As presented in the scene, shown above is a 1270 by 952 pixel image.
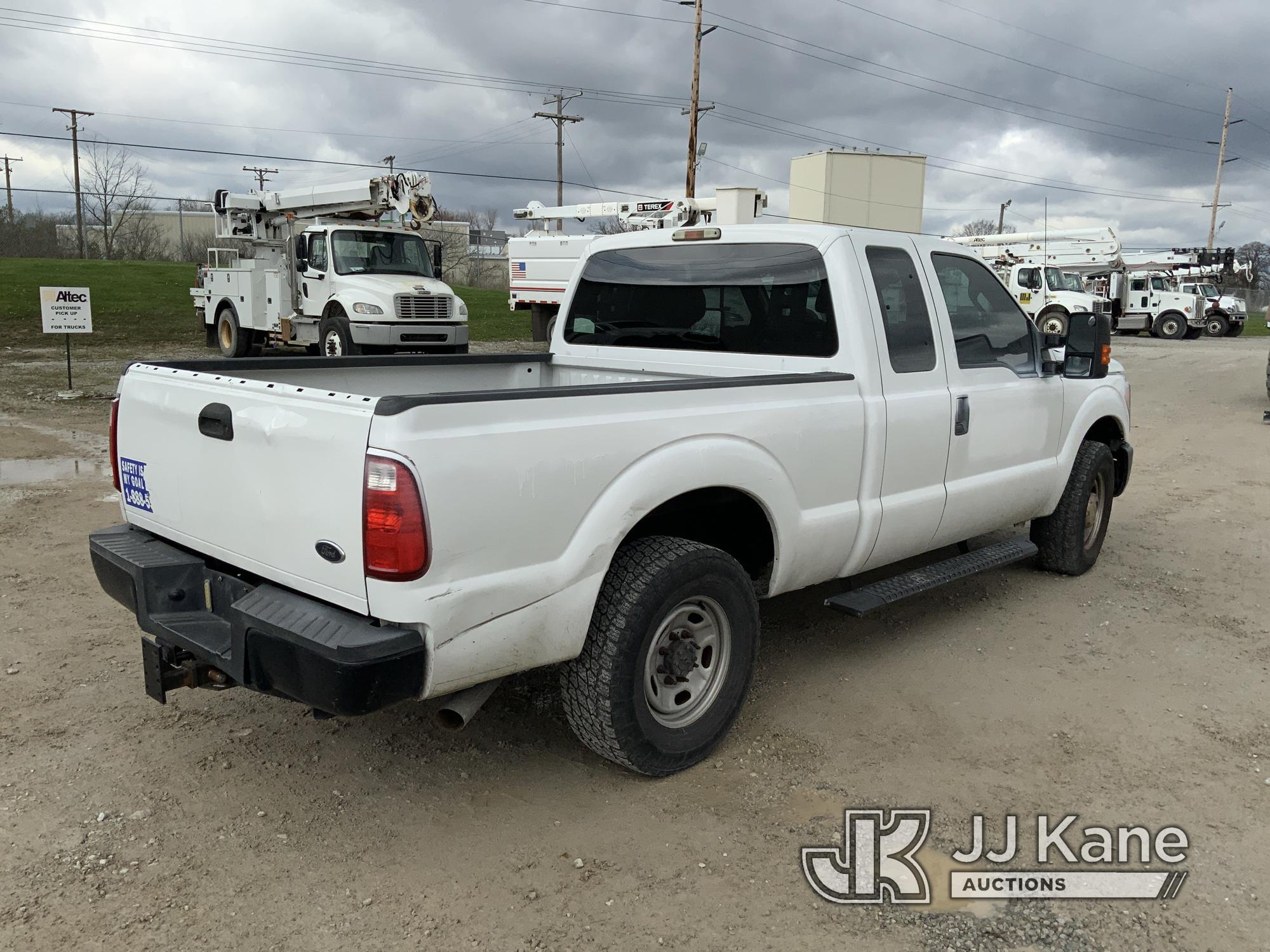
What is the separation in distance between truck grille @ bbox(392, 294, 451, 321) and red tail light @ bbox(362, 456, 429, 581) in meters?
14.2

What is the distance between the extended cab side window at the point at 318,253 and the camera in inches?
672

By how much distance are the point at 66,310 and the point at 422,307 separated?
5271 mm

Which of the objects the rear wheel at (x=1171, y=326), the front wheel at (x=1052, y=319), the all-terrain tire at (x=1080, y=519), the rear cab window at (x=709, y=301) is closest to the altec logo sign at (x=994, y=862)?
the rear cab window at (x=709, y=301)

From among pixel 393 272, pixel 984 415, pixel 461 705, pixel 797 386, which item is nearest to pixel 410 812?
pixel 461 705

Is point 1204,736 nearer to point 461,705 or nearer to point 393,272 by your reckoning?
point 461,705

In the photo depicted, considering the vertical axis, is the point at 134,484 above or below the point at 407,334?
below

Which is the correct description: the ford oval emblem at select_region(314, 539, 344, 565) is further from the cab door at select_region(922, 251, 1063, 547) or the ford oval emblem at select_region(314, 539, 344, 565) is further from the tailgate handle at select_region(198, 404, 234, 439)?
the cab door at select_region(922, 251, 1063, 547)

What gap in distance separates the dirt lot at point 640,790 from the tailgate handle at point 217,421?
1.27 m

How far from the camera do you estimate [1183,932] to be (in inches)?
111

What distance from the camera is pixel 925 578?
4684 millimetres

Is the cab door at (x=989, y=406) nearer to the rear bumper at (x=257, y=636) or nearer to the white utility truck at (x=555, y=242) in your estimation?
the rear bumper at (x=257, y=636)

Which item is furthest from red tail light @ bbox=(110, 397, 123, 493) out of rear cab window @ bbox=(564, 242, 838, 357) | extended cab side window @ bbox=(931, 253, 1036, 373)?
extended cab side window @ bbox=(931, 253, 1036, 373)

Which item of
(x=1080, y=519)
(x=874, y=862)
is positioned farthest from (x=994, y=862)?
(x=1080, y=519)

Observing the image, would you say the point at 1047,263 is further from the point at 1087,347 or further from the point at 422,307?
the point at 1087,347
